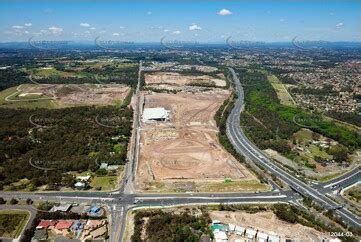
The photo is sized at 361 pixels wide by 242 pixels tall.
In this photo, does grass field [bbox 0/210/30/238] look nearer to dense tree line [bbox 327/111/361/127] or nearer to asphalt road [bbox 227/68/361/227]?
asphalt road [bbox 227/68/361/227]

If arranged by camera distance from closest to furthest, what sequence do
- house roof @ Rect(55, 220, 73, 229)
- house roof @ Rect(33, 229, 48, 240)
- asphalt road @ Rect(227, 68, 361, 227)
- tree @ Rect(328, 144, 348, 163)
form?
house roof @ Rect(33, 229, 48, 240), house roof @ Rect(55, 220, 73, 229), asphalt road @ Rect(227, 68, 361, 227), tree @ Rect(328, 144, 348, 163)

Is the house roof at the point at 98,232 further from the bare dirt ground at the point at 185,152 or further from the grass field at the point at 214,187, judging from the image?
the bare dirt ground at the point at 185,152

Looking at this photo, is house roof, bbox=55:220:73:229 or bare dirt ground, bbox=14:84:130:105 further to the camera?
bare dirt ground, bbox=14:84:130:105

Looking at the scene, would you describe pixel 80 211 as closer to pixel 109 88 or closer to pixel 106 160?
pixel 106 160

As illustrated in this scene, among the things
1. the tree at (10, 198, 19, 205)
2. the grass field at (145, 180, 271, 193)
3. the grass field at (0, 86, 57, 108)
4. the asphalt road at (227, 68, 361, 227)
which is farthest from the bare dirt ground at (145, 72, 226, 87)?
the tree at (10, 198, 19, 205)

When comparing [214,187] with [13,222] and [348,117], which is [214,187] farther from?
[348,117]

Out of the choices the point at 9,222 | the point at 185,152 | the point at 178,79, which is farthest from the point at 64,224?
the point at 178,79

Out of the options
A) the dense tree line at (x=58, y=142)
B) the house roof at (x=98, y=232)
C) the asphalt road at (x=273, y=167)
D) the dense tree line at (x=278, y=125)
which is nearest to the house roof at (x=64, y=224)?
the house roof at (x=98, y=232)
